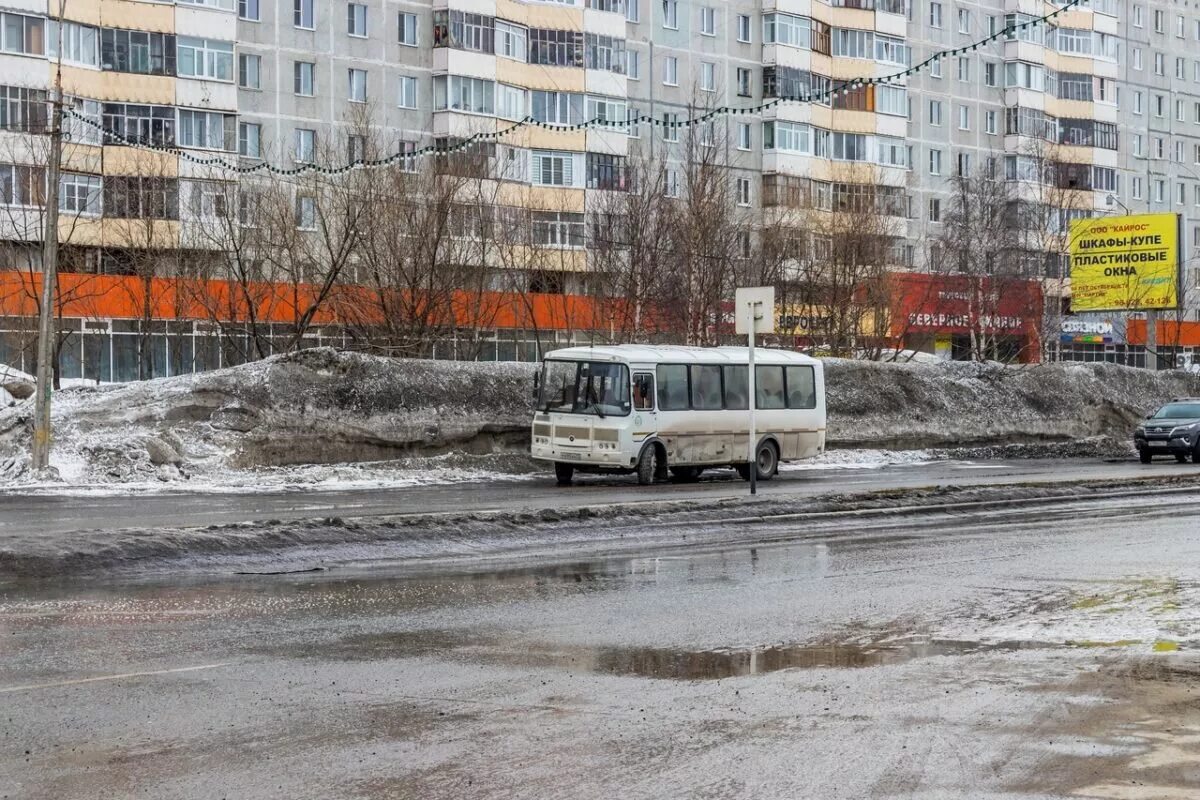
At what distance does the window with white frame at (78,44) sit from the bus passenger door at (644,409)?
3079 centimetres

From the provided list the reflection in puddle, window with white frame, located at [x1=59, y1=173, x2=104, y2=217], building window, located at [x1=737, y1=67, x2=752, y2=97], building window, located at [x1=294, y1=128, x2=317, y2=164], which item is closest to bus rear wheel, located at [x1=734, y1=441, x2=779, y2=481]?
the reflection in puddle

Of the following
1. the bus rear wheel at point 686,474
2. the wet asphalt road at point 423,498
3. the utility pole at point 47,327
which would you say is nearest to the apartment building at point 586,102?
the bus rear wheel at point 686,474

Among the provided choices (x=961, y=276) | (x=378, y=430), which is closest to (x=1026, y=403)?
(x=961, y=276)

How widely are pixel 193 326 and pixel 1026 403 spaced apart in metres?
25.8

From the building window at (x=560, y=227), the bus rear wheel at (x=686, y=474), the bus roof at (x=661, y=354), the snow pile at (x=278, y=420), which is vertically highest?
the building window at (x=560, y=227)

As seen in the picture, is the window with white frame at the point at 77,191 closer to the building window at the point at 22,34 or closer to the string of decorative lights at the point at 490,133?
the string of decorative lights at the point at 490,133

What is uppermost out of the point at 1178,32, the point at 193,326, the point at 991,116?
the point at 1178,32

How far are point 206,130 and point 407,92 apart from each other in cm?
1007

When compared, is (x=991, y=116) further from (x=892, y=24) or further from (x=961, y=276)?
(x=961, y=276)

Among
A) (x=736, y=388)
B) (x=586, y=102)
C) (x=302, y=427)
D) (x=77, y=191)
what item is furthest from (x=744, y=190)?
(x=302, y=427)

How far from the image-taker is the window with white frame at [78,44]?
2046 inches

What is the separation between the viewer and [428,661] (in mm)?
9438

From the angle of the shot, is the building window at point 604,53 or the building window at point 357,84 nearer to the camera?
the building window at point 357,84

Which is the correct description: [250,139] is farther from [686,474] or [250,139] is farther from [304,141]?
[686,474]
